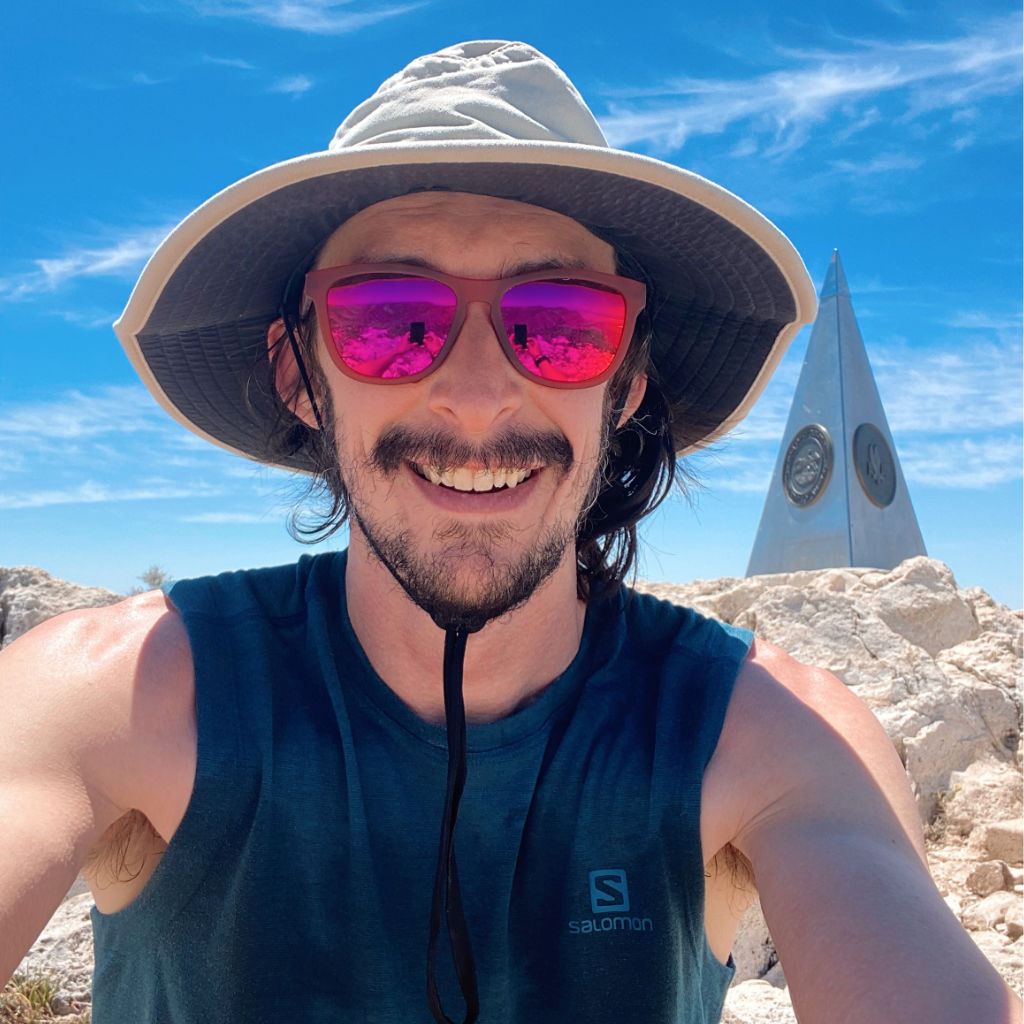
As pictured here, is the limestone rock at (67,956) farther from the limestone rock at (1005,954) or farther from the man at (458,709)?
the limestone rock at (1005,954)

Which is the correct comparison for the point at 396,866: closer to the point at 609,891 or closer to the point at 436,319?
the point at 609,891

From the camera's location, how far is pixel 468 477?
1.67m

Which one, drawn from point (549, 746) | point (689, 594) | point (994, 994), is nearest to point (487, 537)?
point (549, 746)

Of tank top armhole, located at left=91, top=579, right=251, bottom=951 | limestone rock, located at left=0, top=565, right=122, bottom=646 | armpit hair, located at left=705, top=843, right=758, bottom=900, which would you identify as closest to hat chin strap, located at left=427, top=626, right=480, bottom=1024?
tank top armhole, located at left=91, top=579, right=251, bottom=951

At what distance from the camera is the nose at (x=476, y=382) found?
1642 millimetres

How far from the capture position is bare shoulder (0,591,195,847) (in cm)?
138

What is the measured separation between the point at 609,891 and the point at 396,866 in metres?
0.32

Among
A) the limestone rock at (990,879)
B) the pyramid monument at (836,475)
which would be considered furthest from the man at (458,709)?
the pyramid monument at (836,475)

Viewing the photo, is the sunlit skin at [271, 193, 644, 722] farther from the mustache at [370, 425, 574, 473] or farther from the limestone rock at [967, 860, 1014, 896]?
the limestone rock at [967, 860, 1014, 896]

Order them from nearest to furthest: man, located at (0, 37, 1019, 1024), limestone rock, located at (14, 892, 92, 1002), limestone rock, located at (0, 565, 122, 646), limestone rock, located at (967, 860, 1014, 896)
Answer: man, located at (0, 37, 1019, 1024), limestone rock, located at (14, 892, 92, 1002), limestone rock, located at (967, 860, 1014, 896), limestone rock, located at (0, 565, 122, 646)

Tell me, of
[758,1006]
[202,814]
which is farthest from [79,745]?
[758,1006]

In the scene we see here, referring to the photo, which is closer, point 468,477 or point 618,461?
point 468,477

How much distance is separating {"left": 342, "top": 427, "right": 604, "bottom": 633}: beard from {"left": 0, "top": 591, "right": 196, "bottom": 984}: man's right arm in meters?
0.37

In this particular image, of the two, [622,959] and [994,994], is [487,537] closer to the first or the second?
[622,959]
